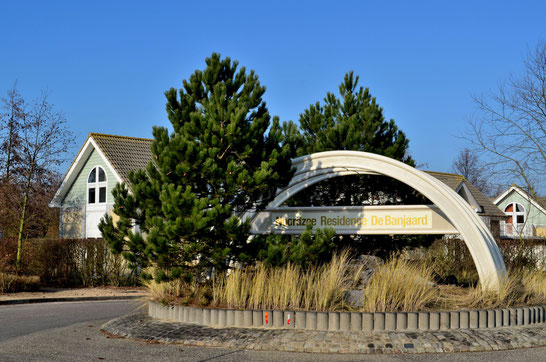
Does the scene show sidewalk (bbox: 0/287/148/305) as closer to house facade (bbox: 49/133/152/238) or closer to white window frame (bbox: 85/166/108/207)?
house facade (bbox: 49/133/152/238)

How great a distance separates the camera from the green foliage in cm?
1185

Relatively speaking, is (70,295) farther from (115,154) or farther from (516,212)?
(516,212)

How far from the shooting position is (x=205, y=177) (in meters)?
11.9

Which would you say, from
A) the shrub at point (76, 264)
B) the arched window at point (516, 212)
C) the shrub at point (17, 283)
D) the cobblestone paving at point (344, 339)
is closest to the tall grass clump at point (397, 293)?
the cobblestone paving at point (344, 339)

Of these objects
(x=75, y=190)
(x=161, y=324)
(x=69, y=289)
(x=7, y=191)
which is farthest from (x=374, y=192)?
(x=75, y=190)

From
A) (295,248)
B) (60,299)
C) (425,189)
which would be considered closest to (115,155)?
(60,299)

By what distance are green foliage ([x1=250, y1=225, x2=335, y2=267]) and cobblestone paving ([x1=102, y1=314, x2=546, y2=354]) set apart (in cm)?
182

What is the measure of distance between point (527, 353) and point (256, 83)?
7058 mm

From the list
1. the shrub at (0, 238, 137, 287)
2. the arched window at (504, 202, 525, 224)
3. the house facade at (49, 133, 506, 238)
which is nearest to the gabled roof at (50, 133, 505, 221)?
the house facade at (49, 133, 506, 238)

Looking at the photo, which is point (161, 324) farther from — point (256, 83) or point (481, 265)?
point (481, 265)

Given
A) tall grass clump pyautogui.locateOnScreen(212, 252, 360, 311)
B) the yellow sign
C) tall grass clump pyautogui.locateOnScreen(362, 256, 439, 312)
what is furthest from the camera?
the yellow sign

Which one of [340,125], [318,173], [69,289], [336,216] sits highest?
[340,125]

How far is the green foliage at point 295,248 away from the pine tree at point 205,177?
433 millimetres

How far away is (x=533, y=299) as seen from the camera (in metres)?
12.4
